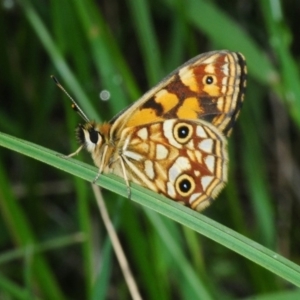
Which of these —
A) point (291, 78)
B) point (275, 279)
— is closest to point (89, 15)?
point (291, 78)

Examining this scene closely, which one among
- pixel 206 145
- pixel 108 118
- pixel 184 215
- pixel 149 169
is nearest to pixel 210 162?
pixel 206 145

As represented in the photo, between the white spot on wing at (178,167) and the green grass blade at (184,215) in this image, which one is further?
the white spot on wing at (178,167)

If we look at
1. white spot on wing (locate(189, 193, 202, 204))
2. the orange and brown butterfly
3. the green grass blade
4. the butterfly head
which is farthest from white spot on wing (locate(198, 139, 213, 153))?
the green grass blade

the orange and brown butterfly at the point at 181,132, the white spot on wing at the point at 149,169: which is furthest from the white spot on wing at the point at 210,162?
the white spot on wing at the point at 149,169

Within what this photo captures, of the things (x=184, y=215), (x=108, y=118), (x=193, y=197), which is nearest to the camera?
(x=184, y=215)

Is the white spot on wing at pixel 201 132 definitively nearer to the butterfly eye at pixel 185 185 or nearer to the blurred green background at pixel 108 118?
the butterfly eye at pixel 185 185

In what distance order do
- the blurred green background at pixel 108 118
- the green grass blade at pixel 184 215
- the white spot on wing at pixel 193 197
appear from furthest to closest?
the blurred green background at pixel 108 118, the white spot on wing at pixel 193 197, the green grass blade at pixel 184 215

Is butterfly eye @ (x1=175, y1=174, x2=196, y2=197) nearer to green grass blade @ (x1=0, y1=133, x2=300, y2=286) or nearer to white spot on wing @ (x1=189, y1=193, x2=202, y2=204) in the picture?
white spot on wing @ (x1=189, y1=193, x2=202, y2=204)

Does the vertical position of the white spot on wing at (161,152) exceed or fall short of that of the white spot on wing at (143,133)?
it falls short

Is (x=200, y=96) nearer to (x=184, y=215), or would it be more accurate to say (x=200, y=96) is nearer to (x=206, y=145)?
(x=206, y=145)
